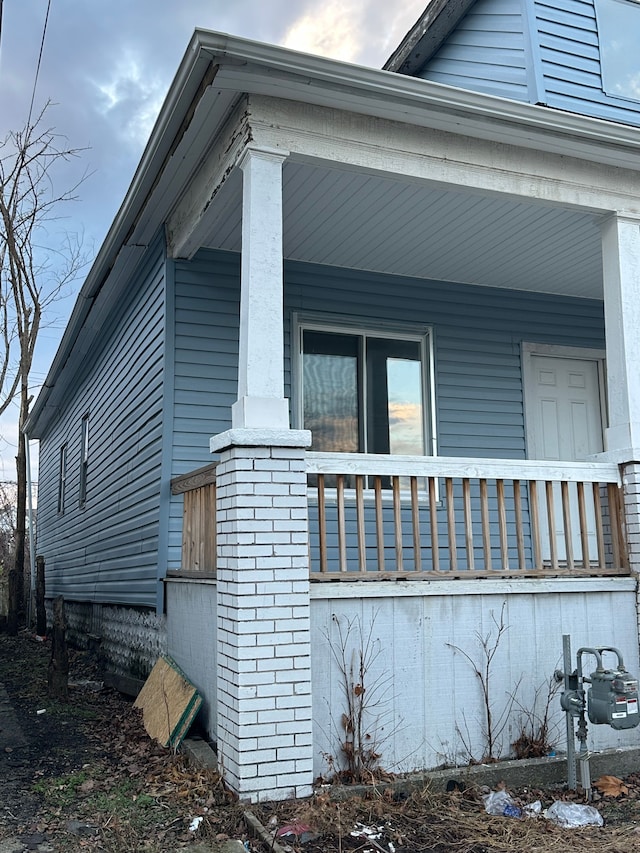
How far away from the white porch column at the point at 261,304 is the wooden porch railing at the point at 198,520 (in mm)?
687

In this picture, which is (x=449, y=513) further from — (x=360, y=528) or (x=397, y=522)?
(x=360, y=528)

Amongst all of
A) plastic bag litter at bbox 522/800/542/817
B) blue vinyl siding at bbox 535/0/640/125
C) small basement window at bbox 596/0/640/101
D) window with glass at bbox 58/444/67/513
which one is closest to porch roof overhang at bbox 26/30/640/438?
blue vinyl siding at bbox 535/0/640/125

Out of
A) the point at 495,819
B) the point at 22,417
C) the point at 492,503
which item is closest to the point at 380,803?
the point at 495,819

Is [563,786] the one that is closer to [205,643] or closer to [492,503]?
[205,643]

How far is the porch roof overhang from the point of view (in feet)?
15.8

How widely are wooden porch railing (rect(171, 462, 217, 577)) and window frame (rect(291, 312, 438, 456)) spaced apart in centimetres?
150

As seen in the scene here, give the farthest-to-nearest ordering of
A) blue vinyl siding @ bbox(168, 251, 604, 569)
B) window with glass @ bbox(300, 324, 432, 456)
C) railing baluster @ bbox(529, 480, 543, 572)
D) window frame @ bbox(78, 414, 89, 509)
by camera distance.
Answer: window frame @ bbox(78, 414, 89, 509) → window with glass @ bbox(300, 324, 432, 456) → blue vinyl siding @ bbox(168, 251, 604, 569) → railing baluster @ bbox(529, 480, 543, 572)

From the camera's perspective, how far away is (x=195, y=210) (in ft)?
20.8

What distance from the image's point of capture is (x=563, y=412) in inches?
337

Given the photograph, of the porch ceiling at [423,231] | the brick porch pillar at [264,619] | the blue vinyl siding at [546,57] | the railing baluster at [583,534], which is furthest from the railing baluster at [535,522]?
the blue vinyl siding at [546,57]

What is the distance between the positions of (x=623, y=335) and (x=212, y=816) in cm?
413

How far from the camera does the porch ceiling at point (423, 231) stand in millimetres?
6250

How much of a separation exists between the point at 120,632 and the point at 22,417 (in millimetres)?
9120

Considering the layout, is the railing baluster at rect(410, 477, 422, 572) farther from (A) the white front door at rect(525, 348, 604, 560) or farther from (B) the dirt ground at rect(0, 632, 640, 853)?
(A) the white front door at rect(525, 348, 604, 560)
